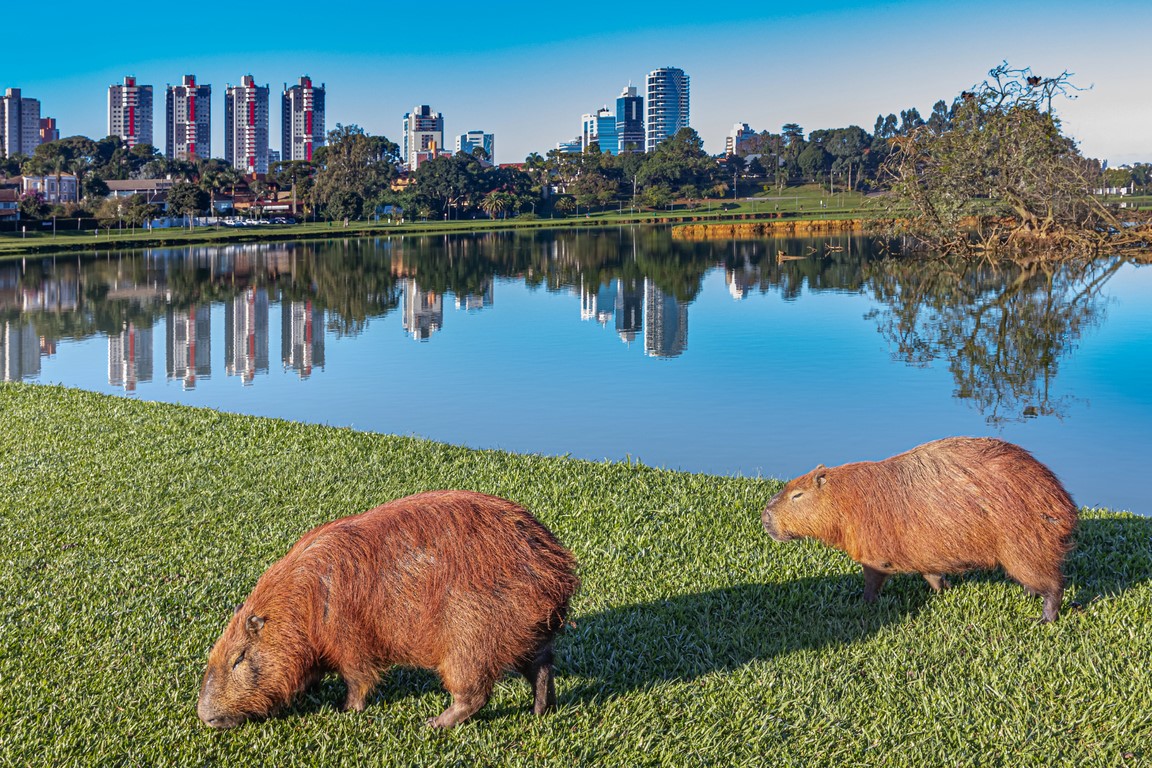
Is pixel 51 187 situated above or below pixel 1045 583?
above

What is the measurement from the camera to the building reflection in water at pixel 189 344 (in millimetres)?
17297

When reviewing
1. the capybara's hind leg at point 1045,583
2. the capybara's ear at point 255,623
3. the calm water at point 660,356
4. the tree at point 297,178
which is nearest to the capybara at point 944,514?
the capybara's hind leg at point 1045,583

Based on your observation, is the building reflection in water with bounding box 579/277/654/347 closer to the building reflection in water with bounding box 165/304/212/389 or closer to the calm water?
the calm water

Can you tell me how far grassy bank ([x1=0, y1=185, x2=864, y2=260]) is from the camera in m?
62.4

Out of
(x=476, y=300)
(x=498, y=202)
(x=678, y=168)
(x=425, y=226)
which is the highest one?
(x=678, y=168)

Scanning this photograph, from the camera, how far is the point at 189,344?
20.9m

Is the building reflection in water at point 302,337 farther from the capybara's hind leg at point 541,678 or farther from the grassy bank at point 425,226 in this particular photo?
the grassy bank at point 425,226

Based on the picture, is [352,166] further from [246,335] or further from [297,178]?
[246,335]

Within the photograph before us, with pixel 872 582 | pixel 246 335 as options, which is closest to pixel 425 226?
pixel 246 335

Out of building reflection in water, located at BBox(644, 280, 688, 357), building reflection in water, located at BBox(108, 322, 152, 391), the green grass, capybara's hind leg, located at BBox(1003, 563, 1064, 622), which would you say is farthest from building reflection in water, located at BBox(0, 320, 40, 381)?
capybara's hind leg, located at BBox(1003, 563, 1064, 622)

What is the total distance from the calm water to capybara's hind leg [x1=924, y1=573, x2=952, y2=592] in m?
4.51

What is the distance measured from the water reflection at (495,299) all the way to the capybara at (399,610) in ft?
34.5

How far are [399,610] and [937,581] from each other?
316 cm

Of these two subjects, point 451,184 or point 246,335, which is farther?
point 451,184
